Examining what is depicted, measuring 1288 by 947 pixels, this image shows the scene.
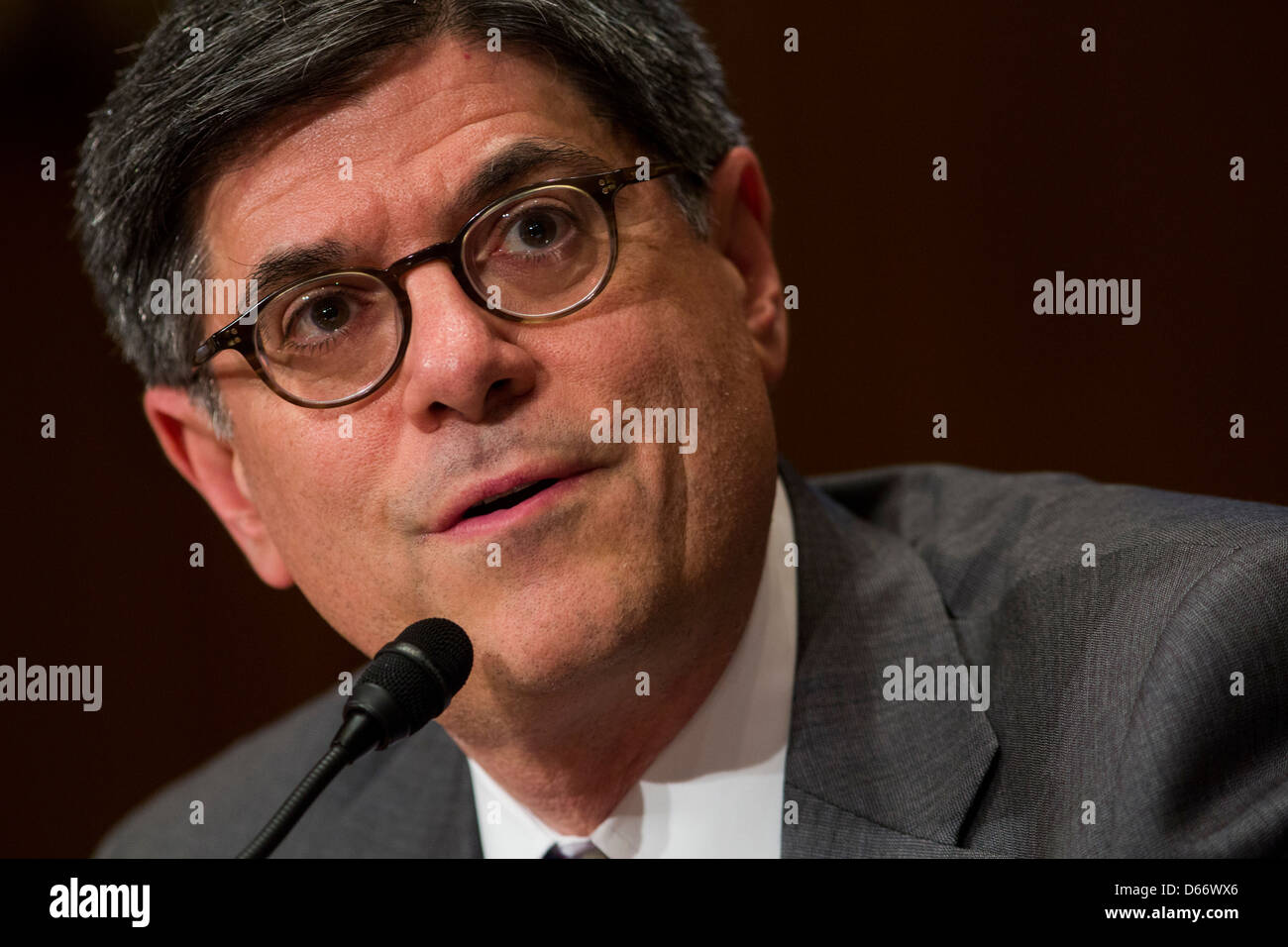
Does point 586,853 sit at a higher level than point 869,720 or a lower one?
lower

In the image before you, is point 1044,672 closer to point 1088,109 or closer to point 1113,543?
point 1113,543

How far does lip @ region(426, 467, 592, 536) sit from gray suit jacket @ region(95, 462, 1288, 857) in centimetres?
40

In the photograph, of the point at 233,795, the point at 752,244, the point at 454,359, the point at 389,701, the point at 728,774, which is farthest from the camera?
the point at 233,795

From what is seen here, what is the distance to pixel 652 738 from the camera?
150cm

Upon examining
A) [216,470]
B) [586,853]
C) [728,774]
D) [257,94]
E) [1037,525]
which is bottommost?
[586,853]

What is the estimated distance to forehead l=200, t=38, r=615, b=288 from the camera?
1315 mm

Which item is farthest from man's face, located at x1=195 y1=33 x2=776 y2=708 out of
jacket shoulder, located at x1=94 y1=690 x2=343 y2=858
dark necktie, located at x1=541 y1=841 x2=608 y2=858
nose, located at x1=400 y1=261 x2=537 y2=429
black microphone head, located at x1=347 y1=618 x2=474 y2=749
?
jacket shoulder, located at x1=94 y1=690 x2=343 y2=858

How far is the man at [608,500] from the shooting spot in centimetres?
127

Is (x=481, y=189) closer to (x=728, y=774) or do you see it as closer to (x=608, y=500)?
(x=608, y=500)

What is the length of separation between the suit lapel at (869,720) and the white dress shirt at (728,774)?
0.04 meters

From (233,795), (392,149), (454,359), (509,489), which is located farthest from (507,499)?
(233,795)

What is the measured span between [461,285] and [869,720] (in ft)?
2.21

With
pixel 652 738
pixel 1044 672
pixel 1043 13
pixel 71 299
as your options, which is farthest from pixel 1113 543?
pixel 71 299

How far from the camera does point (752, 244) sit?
5.37 feet
